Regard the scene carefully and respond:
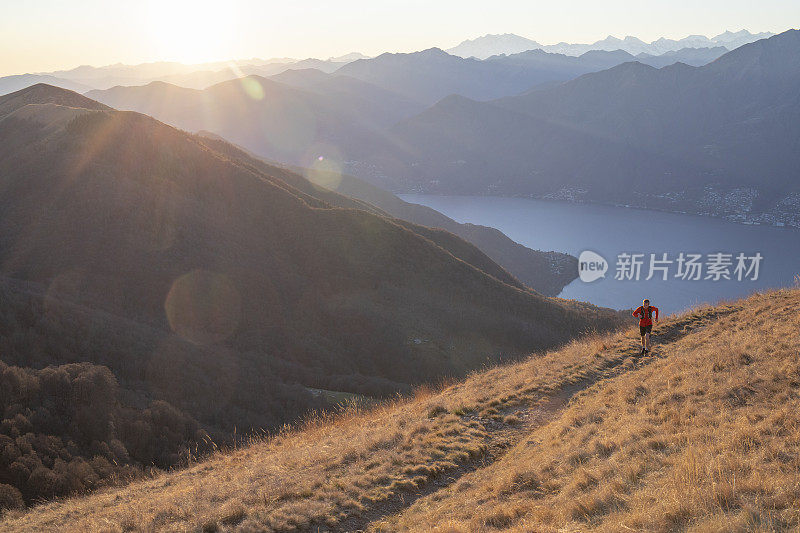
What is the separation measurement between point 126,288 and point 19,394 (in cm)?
1824

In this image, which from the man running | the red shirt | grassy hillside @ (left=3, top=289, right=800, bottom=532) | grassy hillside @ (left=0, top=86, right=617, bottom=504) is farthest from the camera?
grassy hillside @ (left=0, top=86, right=617, bottom=504)

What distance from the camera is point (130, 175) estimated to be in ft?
141

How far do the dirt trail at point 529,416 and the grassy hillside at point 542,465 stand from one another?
1.9 inches

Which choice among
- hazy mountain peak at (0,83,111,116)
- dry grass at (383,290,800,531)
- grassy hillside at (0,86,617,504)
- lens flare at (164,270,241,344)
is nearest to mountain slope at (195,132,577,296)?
hazy mountain peak at (0,83,111,116)

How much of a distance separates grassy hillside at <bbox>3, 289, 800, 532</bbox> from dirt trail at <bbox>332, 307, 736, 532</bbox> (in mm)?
49

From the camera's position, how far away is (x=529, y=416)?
12398mm

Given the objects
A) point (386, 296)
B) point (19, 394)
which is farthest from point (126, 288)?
point (386, 296)

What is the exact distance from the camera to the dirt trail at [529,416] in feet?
26.9

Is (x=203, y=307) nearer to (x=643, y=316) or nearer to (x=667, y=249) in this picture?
(x=643, y=316)

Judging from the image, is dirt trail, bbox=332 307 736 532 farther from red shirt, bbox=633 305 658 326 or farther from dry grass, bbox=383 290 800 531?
red shirt, bbox=633 305 658 326

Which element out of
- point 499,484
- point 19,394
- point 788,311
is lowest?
point 19,394

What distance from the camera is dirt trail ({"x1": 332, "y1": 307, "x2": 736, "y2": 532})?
821 cm

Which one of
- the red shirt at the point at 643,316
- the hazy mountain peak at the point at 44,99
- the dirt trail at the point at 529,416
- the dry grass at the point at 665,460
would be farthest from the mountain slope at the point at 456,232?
the dry grass at the point at 665,460

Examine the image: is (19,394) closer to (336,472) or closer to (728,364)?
(336,472)
